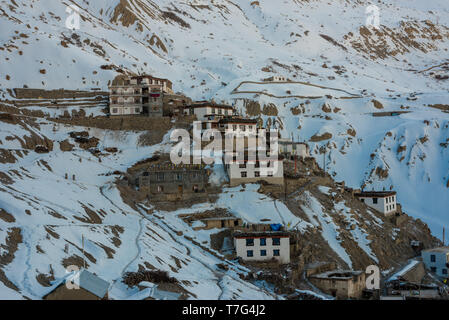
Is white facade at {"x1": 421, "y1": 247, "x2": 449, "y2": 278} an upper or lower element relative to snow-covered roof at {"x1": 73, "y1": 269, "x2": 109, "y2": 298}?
lower

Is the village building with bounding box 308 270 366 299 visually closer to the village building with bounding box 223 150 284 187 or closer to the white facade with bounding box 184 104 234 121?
the village building with bounding box 223 150 284 187

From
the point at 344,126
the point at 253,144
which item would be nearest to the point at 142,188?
the point at 253,144

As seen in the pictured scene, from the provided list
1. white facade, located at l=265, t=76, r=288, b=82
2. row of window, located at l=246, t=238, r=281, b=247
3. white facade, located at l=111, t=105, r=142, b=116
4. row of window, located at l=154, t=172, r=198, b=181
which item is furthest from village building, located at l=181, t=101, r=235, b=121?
white facade, located at l=265, t=76, r=288, b=82

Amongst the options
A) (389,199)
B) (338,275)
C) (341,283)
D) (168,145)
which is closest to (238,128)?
(168,145)

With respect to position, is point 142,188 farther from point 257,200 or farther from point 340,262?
point 340,262

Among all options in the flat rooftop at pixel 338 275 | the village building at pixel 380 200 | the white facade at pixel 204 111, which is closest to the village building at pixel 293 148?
the white facade at pixel 204 111

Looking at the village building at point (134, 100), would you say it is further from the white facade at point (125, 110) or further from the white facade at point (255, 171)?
the white facade at point (255, 171)

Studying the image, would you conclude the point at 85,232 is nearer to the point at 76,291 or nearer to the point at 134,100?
the point at 76,291
